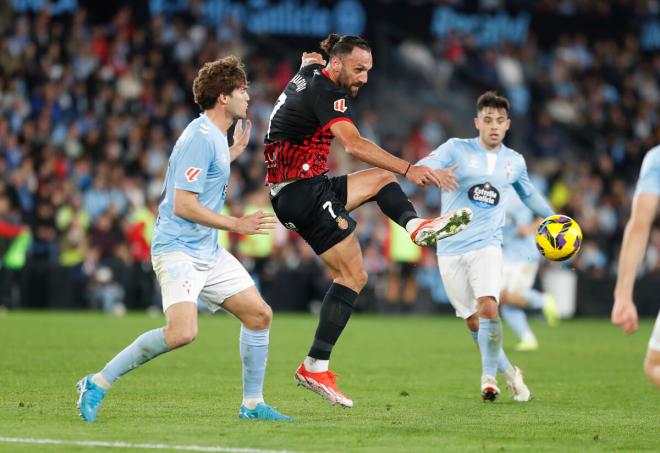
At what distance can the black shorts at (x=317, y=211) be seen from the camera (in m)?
9.06

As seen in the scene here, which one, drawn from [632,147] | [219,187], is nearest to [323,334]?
[219,187]

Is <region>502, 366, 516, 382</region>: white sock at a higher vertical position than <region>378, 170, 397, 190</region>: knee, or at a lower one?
lower

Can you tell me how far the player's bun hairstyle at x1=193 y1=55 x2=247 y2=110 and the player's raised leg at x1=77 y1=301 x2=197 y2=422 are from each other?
1456 mm

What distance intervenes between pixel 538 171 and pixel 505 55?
3.52 metres

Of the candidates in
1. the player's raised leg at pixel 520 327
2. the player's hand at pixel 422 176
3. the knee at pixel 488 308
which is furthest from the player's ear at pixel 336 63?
the player's raised leg at pixel 520 327

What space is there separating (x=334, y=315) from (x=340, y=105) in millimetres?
1634

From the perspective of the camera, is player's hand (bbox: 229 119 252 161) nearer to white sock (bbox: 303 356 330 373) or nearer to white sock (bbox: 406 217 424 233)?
white sock (bbox: 406 217 424 233)

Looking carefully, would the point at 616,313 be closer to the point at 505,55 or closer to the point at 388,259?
the point at 388,259

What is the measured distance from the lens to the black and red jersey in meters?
9.03

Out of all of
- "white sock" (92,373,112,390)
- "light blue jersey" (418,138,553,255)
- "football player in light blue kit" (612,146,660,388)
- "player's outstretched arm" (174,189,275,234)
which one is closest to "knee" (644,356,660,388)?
"football player in light blue kit" (612,146,660,388)

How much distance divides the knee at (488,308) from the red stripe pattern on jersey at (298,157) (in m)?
2.23

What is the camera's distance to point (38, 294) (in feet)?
77.0

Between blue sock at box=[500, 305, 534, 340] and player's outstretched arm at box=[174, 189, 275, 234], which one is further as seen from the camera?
blue sock at box=[500, 305, 534, 340]

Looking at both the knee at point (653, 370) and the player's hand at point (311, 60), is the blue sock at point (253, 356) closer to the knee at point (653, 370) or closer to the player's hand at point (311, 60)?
the player's hand at point (311, 60)
